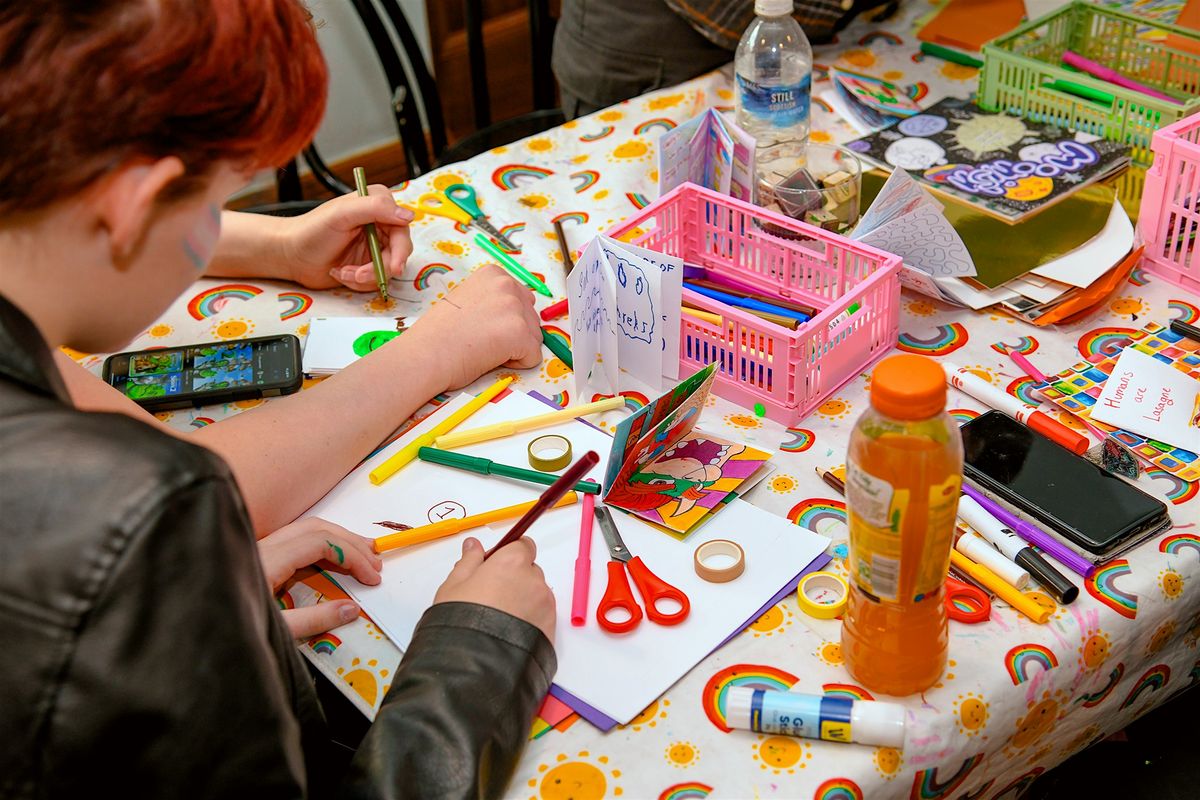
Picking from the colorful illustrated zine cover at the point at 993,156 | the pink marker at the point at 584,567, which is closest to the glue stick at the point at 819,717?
the pink marker at the point at 584,567

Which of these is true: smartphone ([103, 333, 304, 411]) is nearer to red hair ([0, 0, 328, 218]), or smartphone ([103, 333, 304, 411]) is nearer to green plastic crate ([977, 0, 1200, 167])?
red hair ([0, 0, 328, 218])

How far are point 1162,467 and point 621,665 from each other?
0.51m

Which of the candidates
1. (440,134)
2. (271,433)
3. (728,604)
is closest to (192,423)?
(271,433)

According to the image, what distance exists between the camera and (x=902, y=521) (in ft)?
2.27

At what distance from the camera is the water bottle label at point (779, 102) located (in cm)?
133

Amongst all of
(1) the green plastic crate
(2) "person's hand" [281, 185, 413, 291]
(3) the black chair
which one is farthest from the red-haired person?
(3) the black chair

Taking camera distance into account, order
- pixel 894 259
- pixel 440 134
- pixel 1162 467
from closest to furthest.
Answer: pixel 1162 467 → pixel 894 259 → pixel 440 134

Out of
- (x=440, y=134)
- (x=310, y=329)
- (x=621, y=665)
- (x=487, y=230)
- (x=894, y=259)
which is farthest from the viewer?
(x=440, y=134)

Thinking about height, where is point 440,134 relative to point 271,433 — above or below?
below

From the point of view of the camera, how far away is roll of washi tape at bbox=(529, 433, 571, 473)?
1.00 m

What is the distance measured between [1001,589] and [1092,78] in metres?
0.82

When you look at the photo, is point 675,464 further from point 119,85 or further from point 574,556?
point 119,85

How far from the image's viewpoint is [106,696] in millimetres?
537

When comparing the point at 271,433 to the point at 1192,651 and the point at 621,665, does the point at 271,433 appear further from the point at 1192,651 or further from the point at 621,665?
the point at 1192,651
